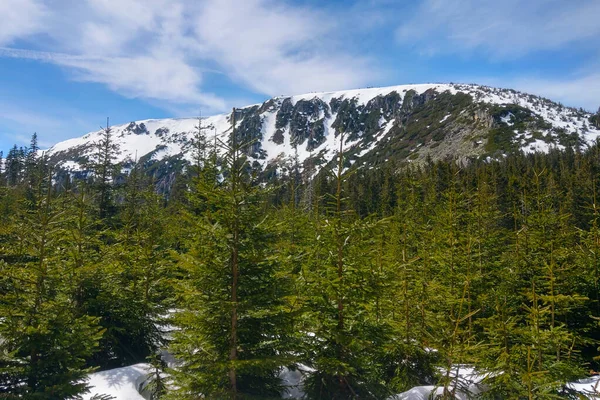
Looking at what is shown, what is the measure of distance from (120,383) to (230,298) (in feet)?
17.2

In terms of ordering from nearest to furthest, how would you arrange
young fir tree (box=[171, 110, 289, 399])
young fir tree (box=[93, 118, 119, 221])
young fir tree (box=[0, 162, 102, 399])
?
young fir tree (box=[0, 162, 102, 399]) → young fir tree (box=[171, 110, 289, 399]) → young fir tree (box=[93, 118, 119, 221])

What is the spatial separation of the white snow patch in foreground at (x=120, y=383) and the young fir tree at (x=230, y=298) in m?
3.40

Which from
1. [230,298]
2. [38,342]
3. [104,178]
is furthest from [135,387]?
[104,178]

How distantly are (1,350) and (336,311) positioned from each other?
6.75 m

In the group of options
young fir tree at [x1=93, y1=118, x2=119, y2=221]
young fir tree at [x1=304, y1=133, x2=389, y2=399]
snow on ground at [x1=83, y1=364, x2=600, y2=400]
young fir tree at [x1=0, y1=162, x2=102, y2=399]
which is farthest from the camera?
young fir tree at [x1=93, y1=118, x2=119, y2=221]

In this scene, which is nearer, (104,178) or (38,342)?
(38,342)

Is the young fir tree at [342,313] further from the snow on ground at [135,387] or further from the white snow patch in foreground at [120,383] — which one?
the white snow patch in foreground at [120,383]

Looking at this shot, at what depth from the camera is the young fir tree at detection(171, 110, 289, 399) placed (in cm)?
706

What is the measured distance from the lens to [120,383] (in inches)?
388

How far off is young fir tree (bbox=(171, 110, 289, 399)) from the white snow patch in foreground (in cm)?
340

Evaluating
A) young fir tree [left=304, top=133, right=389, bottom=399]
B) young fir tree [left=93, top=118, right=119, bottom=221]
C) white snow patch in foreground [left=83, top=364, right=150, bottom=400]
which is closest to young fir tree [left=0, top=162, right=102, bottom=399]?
white snow patch in foreground [left=83, top=364, right=150, bottom=400]

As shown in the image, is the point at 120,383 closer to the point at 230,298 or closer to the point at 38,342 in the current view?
the point at 38,342

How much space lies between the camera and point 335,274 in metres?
8.14

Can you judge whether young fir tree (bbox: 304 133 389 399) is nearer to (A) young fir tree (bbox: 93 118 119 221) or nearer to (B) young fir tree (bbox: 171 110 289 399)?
(B) young fir tree (bbox: 171 110 289 399)
